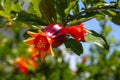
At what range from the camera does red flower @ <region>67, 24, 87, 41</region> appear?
0.67 m

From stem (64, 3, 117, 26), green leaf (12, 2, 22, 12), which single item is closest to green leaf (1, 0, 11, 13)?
green leaf (12, 2, 22, 12)

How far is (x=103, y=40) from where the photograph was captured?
0.73 metres

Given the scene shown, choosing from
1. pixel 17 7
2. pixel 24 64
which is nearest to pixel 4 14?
pixel 17 7

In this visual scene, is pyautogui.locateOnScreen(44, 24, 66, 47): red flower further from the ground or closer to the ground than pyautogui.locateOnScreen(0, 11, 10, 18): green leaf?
closer to the ground

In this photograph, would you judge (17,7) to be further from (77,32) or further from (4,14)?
(77,32)

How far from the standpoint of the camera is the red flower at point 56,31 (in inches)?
26.8

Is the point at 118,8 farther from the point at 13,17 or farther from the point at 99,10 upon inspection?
the point at 13,17

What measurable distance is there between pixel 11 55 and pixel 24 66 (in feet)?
0.87

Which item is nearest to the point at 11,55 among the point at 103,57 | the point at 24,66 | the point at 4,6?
the point at 24,66

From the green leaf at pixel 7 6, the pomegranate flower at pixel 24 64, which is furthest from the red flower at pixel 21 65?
the green leaf at pixel 7 6

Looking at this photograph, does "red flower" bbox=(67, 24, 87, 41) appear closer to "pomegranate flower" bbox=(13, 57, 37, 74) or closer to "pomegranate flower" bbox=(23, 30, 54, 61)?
"pomegranate flower" bbox=(23, 30, 54, 61)

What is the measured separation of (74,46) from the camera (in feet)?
2.35

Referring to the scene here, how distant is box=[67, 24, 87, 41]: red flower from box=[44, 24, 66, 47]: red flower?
0.02 m

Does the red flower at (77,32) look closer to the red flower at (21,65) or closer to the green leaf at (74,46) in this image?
the green leaf at (74,46)
